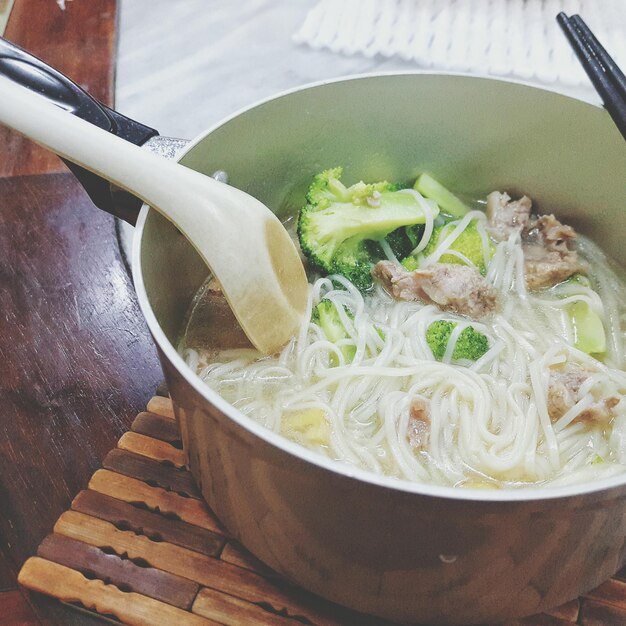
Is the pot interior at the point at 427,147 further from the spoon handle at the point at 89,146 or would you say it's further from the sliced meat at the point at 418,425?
the sliced meat at the point at 418,425

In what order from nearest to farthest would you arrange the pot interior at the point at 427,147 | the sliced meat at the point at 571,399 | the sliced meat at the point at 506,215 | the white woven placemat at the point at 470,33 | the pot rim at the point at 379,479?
the pot rim at the point at 379,479
the sliced meat at the point at 571,399
the pot interior at the point at 427,147
the sliced meat at the point at 506,215
the white woven placemat at the point at 470,33

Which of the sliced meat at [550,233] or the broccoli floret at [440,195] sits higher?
the broccoli floret at [440,195]

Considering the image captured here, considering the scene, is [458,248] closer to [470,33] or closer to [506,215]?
[506,215]

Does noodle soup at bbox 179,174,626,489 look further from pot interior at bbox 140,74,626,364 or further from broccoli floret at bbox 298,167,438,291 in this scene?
pot interior at bbox 140,74,626,364

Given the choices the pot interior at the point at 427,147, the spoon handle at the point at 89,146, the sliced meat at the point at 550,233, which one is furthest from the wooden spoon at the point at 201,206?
the sliced meat at the point at 550,233

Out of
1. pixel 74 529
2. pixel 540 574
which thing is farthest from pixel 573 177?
pixel 74 529

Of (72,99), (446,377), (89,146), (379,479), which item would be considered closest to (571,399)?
(446,377)

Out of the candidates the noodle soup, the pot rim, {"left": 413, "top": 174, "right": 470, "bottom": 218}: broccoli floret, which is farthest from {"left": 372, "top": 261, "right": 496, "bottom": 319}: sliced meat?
the pot rim
